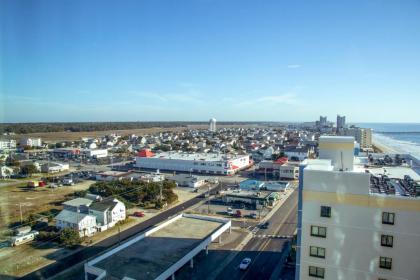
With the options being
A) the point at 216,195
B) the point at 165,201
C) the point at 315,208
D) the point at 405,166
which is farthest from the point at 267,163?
the point at 315,208

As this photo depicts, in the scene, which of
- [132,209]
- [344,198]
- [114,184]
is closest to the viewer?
[344,198]

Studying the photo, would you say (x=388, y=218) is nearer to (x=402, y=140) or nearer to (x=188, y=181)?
(x=188, y=181)

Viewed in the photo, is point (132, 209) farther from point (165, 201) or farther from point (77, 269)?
point (77, 269)

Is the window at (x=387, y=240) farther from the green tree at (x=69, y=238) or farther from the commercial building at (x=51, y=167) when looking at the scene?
the commercial building at (x=51, y=167)

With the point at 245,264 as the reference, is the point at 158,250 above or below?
above

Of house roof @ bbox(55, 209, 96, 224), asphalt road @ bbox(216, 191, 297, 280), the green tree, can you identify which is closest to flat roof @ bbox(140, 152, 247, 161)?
asphalt road @ bbox(216, 191, 297, 280)

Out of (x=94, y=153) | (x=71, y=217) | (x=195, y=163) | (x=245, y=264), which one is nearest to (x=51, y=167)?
(x=94, y=153)

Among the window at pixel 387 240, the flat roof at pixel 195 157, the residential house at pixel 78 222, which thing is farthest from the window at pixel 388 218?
the flat roof at pixel 195 157
